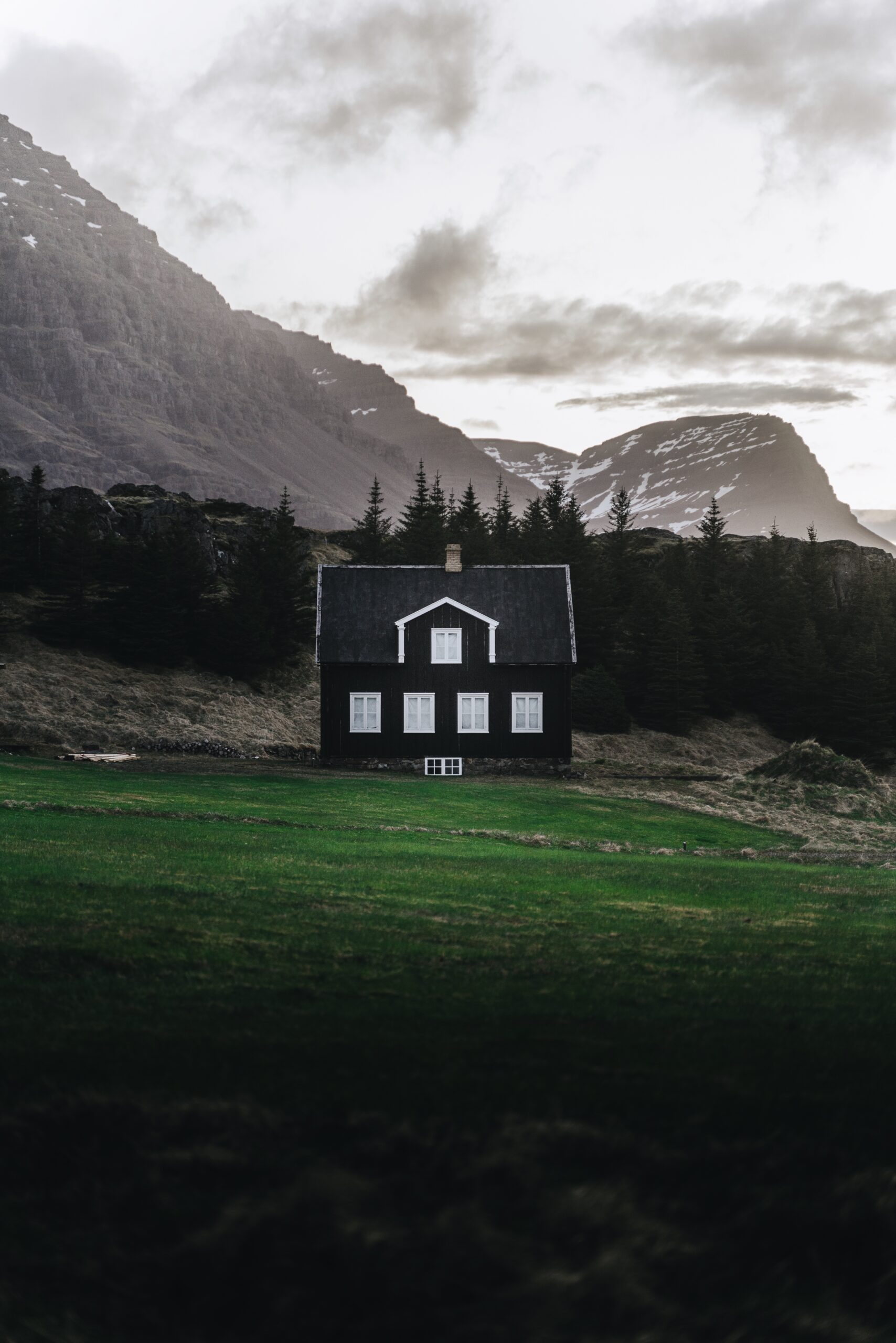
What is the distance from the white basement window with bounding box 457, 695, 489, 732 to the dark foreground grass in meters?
30.9

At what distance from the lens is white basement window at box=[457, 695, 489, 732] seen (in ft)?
135

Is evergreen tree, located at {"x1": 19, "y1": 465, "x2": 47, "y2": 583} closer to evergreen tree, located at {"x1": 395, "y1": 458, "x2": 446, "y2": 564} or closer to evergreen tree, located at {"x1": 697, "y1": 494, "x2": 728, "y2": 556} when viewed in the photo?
evergreen tree, located at {"x1": 395, "y1": 458, "x2": 446, "y2": 564}

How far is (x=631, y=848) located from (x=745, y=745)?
46951 mm

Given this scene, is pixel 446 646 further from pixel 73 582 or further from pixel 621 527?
pixel 621 527

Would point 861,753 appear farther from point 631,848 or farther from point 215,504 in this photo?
point 215,504

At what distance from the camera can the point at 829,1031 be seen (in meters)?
6.68

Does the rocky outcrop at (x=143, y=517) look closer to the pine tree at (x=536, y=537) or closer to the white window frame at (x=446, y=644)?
the pine tree at (x=536, y=537)

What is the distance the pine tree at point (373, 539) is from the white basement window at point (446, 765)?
43.7m

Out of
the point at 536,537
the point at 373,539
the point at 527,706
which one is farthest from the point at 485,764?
the point at 373,539

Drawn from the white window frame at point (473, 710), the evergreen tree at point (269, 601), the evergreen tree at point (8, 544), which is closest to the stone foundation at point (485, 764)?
the white window frame at point (473, 710)

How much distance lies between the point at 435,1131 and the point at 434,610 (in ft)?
122

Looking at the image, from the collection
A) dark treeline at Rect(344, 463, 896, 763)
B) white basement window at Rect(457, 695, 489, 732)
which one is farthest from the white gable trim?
dark treeline at Rect(344, 463, 896, 763)

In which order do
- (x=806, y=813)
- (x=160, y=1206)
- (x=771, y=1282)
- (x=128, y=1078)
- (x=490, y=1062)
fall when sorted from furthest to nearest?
(x=806, y=813) → (x=490, y=1062) → (x=128, y=1078) → (x=160, y=1206) → (x=771, y=1282)

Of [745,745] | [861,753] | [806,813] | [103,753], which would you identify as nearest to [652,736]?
[745,745]
